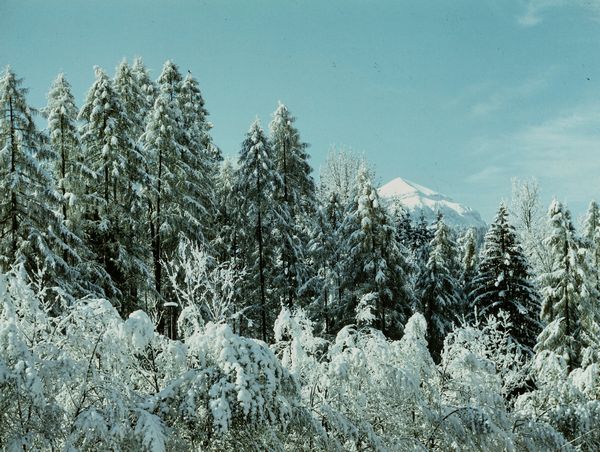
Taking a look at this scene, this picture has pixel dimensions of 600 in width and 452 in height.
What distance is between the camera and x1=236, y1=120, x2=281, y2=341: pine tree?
84.3 ft

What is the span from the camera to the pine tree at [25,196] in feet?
50.0

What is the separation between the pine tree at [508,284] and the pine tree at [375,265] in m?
4.46

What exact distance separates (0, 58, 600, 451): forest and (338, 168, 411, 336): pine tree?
0.11 metres

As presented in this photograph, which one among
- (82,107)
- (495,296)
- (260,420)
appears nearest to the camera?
(260,420)

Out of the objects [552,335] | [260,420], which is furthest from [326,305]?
[260,420]

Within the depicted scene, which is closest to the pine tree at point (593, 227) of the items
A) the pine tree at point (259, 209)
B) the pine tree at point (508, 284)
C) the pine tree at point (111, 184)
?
the pine tree at point (508, 284)

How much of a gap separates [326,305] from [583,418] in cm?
1948

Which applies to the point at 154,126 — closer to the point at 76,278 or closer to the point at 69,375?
the point at 76,278

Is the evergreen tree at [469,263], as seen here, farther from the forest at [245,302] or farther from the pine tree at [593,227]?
the pine tree at [593,227]

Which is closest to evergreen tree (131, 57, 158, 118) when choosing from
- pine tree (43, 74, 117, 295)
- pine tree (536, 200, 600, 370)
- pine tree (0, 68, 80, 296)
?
pine tree (43, 74, 117, 295)

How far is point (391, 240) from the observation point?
2503 cm

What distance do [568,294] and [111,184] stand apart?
1859 centimetres

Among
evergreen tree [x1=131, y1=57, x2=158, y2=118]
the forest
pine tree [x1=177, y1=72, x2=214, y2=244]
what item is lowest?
the forest

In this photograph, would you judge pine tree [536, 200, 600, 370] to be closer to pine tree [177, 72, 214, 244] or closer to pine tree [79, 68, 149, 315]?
pine tree [177, 72, 214, 244]
